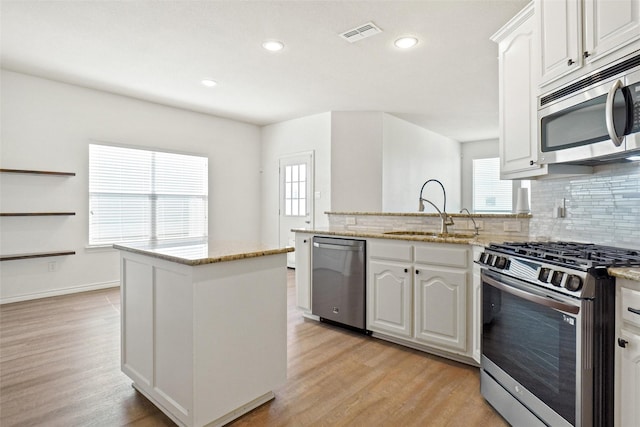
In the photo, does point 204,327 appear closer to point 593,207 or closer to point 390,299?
point 390,299

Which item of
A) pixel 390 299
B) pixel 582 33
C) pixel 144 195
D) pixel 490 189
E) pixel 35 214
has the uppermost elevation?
pixel 582 33

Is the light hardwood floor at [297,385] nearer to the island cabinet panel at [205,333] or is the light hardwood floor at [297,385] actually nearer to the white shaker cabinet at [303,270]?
the island cabinet panel at [205,333]

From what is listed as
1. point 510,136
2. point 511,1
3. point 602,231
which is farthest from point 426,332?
point 511,1

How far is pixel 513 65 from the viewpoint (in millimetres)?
2402

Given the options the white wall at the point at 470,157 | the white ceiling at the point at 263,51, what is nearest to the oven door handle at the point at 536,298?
the white ceiling at the point at 263,51

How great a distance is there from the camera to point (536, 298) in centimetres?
163

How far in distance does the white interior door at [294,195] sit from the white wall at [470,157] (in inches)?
177

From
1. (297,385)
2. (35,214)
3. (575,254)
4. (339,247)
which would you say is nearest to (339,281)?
(339,247)

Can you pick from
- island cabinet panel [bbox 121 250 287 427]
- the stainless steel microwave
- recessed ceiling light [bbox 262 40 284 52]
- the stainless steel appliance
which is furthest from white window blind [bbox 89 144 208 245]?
the stainless steel microwave

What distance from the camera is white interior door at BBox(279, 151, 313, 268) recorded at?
5.81 meters

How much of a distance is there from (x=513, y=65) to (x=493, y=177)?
6.23 metres

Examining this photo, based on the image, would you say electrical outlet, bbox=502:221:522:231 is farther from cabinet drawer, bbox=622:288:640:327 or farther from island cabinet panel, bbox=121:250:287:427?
island cabinet panel, bbox=121:250:287:427

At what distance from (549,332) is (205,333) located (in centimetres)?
162

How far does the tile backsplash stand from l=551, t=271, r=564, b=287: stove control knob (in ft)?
2.63
